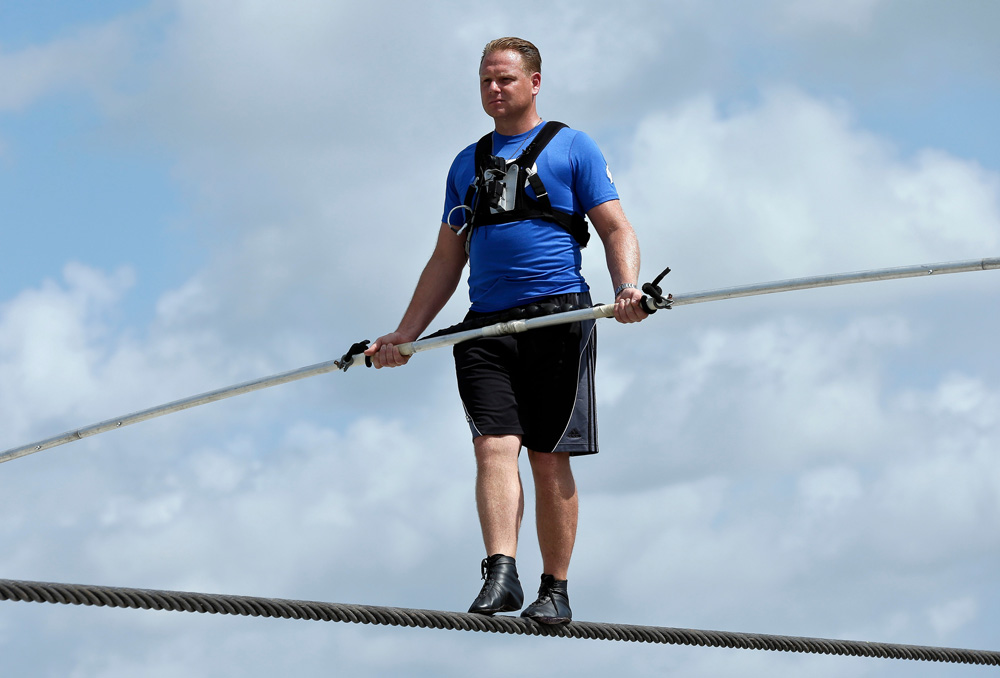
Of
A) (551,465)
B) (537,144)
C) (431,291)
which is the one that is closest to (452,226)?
(431,291)

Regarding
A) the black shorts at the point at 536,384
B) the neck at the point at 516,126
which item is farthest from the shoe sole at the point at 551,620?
the neck at the point at 516,126

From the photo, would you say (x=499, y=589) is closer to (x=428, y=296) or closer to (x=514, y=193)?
(x=428, y=296)

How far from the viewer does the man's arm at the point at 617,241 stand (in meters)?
6.88

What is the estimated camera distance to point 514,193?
688cm

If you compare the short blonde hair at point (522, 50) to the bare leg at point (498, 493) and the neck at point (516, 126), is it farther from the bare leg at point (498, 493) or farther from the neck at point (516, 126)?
the bare leg at point (498, 493)

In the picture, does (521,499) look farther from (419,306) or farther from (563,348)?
(419,306)

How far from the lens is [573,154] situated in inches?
275

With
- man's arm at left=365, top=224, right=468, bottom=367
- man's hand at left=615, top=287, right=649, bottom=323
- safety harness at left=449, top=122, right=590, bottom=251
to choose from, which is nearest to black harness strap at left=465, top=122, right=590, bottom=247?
safety harness at left=449, top=122, right=590, bottom=251

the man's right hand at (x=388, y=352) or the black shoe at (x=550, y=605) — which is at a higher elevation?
the man's right hand at (x=388, y=352)

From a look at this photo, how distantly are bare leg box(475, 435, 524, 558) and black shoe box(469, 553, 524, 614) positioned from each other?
0.05 meters

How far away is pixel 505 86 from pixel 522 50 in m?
0.22

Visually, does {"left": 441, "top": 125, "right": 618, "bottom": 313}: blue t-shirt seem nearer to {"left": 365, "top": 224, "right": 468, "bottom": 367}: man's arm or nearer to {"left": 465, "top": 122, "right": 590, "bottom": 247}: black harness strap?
{"left": 465, "top": 122, "right": 590, "bottom": 247}: black harness strap

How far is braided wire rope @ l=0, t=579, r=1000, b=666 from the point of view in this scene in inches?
216

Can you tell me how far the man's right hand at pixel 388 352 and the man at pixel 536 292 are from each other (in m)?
0.39
